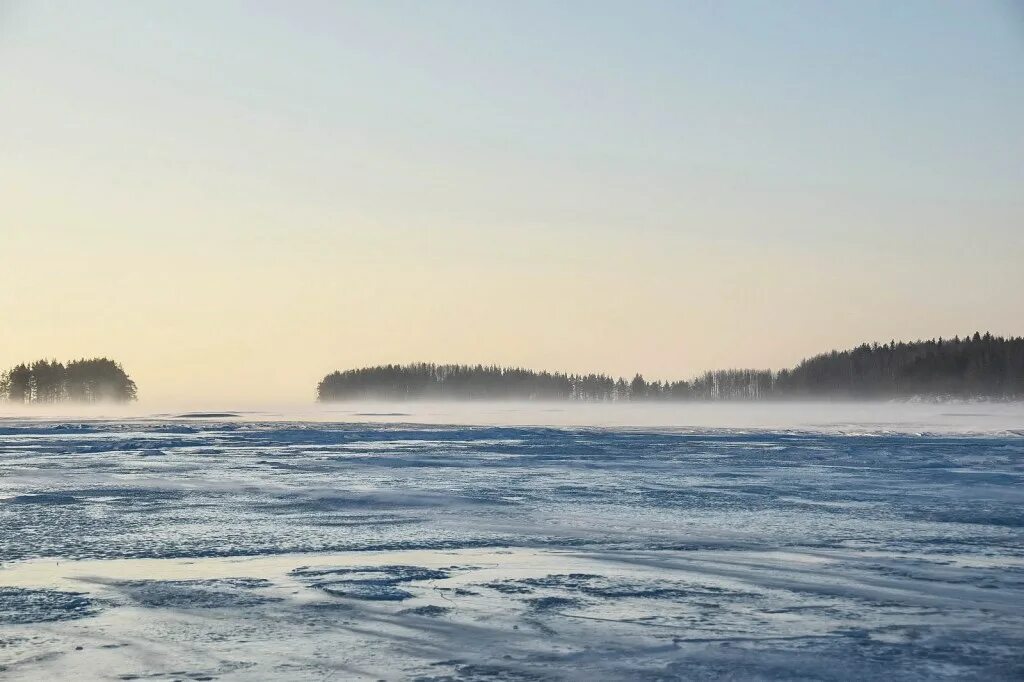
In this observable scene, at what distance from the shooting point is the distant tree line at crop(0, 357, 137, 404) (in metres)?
147

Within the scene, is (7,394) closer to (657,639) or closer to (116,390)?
(116,390)

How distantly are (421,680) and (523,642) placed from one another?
3.07 ft

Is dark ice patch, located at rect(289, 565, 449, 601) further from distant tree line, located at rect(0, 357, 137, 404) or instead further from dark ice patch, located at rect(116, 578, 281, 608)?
distant tree line, located at rect(0, 357, 137, 404)

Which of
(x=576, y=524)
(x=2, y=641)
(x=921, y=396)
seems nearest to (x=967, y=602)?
(x=576, y=524)

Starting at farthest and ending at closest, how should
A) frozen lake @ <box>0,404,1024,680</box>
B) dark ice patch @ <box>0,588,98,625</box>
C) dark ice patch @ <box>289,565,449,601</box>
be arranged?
dark ice patch @ <box>289,565,449,601</box>
dark ice patch @ <box>0,588,98,625</box>
frozen lake @ <box>0,404,1024,680</box>

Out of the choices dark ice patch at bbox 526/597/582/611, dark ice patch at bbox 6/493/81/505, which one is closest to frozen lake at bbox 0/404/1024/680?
dark ice patch at bbox 526/597/582/611

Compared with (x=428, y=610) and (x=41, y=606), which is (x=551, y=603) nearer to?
(x=428, y=610)

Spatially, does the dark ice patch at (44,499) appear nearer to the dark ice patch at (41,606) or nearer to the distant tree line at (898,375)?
the dark ice patch at (41,606)

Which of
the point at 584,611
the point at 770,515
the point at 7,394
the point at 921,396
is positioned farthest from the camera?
the point at 7,394

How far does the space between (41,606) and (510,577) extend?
10.9ft

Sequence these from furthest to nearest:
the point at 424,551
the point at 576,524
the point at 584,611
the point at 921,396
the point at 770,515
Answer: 1. the point at 921,396
2. the point at 770,515
3. the point at 576,524
4. the point at 424,551
5. the point at 584,611

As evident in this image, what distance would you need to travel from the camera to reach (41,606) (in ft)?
21.4

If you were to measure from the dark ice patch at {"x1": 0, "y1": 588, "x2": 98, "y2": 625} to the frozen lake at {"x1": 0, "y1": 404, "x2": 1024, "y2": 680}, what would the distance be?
3cm

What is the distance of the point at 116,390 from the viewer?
155750 millimetres
